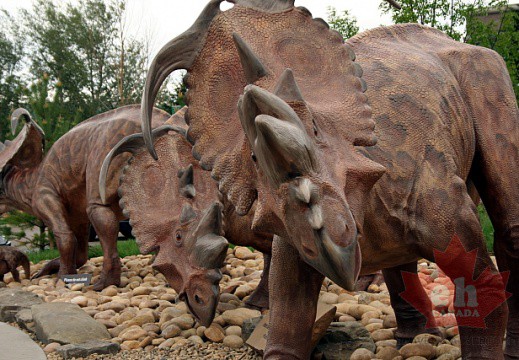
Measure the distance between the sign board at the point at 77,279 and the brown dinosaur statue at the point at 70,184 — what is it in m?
0.14

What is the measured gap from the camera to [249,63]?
188 cm

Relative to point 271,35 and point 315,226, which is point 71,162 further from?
point 315,226

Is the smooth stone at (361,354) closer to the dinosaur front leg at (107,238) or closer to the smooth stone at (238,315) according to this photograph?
the smooth stone at (238,315)

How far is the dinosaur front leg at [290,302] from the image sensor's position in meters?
2.37

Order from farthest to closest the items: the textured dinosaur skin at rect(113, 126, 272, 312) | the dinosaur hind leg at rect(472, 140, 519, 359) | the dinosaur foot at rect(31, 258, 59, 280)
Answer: the dinosaur foot at rect(31, 258, 59, 280) → the textured dinosaur skin at rect(113, 126, 272, 312) → the dinosaur hind leg at rect(472, 140, 519, 359)

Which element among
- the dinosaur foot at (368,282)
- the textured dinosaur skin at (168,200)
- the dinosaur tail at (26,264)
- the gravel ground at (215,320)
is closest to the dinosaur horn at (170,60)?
the textured dinosaur skin at (168,200)

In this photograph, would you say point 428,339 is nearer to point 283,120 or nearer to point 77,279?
point 283,120

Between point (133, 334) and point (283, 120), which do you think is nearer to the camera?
point (283, 120)

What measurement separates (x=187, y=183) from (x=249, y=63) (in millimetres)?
1915

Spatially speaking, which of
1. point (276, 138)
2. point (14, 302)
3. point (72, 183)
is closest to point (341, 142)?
point (276, 138)

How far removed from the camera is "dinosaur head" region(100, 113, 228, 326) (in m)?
3.43

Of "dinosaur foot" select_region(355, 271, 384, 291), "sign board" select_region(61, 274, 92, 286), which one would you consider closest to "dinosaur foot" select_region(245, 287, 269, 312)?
"dinosaur foot" select_region(355, 271, 384, 291)

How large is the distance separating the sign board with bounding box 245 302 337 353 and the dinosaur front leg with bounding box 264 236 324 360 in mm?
980

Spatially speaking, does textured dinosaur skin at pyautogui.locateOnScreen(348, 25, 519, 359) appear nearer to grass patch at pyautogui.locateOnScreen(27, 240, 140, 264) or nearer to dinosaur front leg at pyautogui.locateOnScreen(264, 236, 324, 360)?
dinosaur front leg at pyautogui.locateOnScreen(264, 236, 324, 360)
